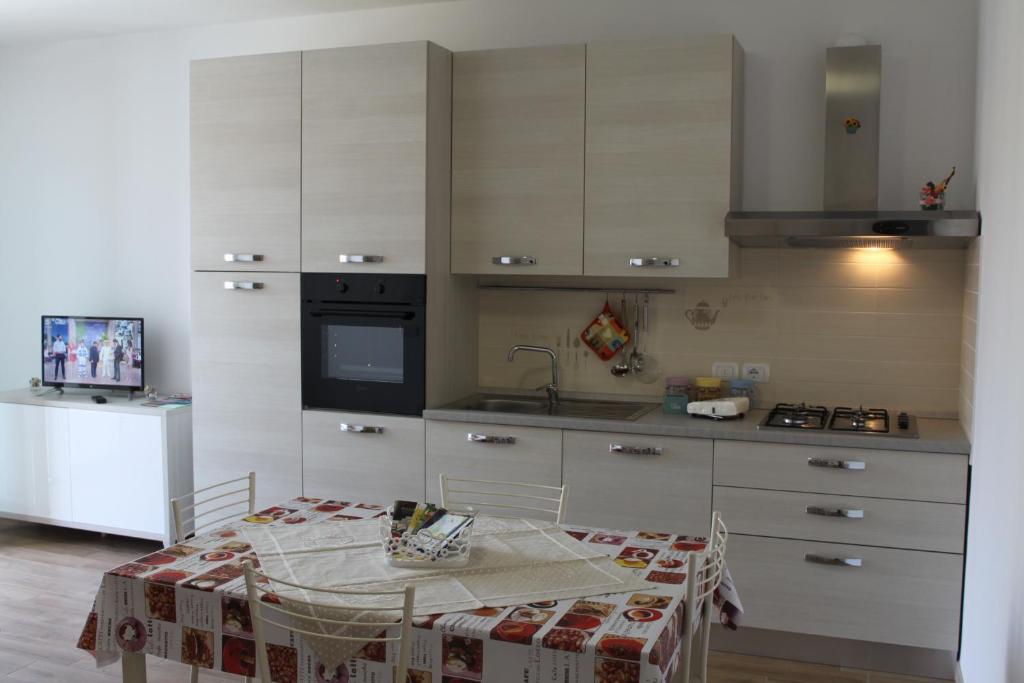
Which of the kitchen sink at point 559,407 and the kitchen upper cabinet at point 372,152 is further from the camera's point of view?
the kitchen sink at point 559,407

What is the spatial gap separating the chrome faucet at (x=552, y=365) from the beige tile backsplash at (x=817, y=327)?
0.14ft

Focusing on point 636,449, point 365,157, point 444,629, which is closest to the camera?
point 444,629

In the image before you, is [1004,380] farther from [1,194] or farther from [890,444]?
[1,194]

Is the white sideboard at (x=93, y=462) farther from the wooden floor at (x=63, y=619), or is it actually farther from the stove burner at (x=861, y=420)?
the stove burner at (x=861, y=420)

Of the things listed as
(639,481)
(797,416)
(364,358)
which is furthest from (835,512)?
(364,358)

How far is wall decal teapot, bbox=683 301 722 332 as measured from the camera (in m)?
4.12

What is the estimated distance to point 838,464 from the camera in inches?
134

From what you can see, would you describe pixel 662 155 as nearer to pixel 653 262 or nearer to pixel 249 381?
pixel 653 262

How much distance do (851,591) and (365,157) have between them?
2.48 meters

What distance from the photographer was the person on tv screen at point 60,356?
5.13m

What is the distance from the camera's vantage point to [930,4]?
3.79m

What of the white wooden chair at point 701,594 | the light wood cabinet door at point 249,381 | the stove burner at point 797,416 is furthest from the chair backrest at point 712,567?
the light wood cabinet door at point 249,381

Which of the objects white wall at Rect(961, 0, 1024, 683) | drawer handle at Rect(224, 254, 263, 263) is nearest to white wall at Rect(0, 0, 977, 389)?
white wall at Rect(961, 0, 1024, 683)

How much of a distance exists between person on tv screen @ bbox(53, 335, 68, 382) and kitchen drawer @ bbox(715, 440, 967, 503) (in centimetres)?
347
